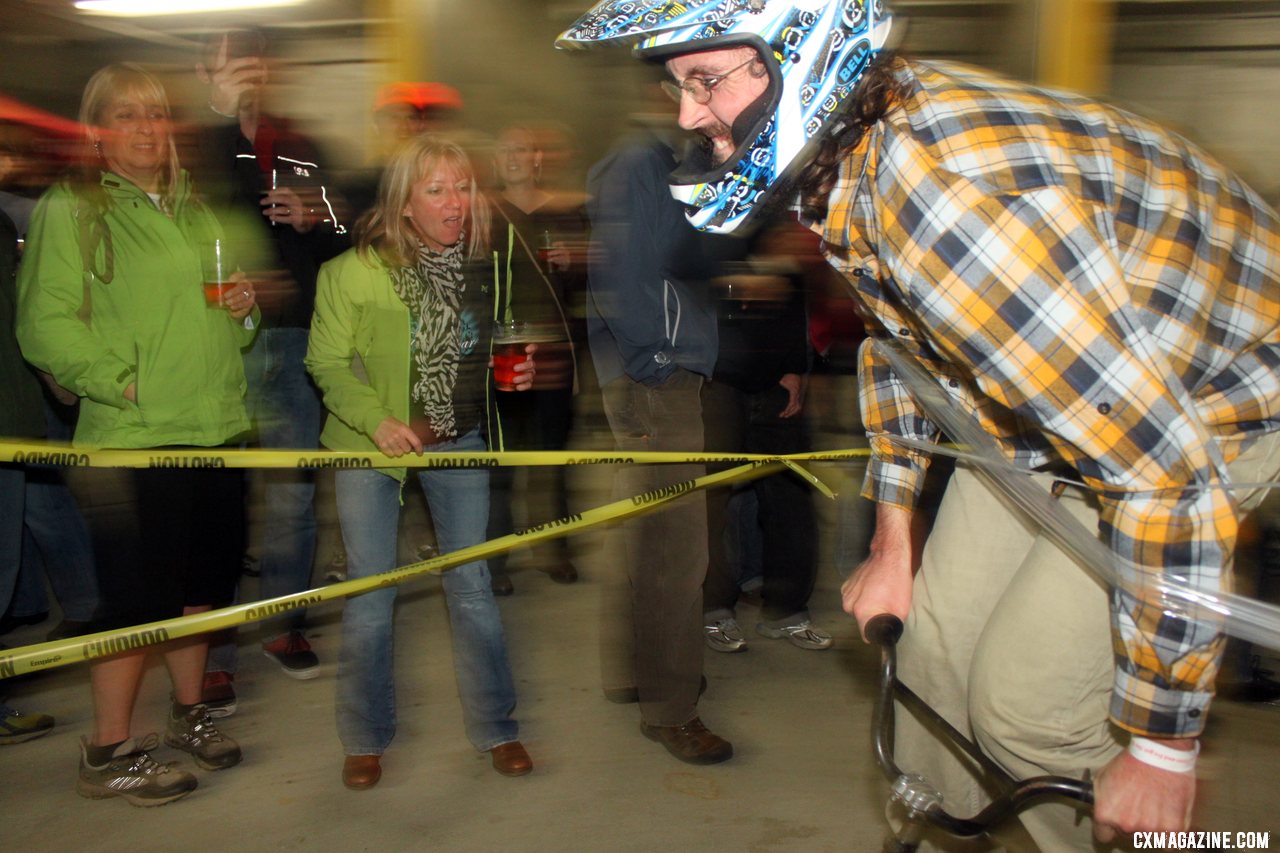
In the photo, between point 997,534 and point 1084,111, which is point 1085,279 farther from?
point 997,534

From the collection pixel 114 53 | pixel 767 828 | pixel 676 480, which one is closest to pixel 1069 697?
pixel 767 828

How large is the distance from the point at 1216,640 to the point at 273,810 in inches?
115

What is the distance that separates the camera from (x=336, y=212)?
14.5 feet

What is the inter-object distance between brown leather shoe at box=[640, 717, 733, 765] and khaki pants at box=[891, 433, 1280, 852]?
1.55 metres

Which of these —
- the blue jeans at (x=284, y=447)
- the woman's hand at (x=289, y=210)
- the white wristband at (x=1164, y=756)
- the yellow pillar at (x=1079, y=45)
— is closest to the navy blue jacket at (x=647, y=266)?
the woman's hand at (x=289, y=210)

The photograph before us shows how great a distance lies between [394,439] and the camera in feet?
11.0

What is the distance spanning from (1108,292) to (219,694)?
3.65 meters

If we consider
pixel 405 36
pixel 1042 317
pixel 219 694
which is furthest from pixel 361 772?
pixel 405 36

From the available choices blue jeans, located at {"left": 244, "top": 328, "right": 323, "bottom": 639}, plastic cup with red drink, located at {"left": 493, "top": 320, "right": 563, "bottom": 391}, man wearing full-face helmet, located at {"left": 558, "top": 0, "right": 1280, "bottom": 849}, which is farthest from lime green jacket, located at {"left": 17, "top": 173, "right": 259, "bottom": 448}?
man wearing full-face helmet, located at {"left": 558, "top": 0, "right": 1280, "bottom": 849}

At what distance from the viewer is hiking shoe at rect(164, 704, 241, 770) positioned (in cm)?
374

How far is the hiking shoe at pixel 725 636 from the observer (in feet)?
15.6

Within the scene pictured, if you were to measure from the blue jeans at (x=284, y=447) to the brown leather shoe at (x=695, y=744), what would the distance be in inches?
68.8

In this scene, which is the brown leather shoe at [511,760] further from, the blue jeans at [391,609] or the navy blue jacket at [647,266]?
the navy blue jacket at [647,266]

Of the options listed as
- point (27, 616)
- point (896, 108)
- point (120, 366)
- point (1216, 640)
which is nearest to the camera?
point (1216, 640)
